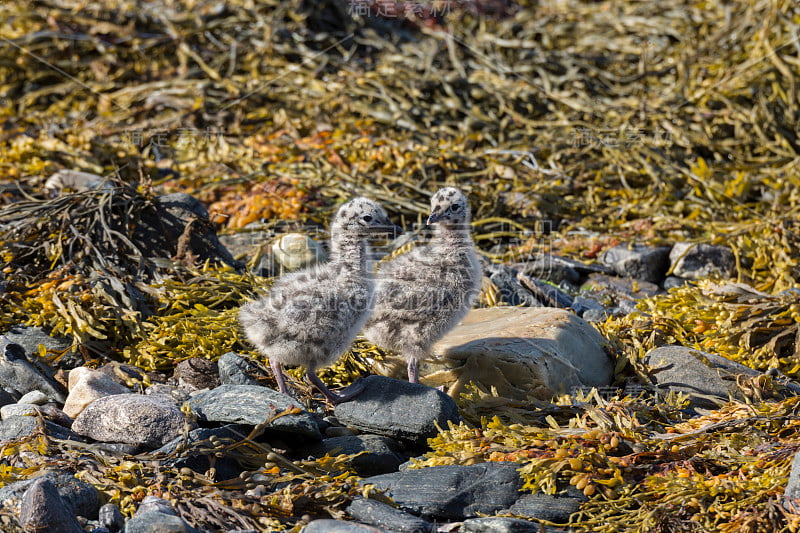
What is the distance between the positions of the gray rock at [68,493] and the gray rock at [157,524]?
0.36 meters

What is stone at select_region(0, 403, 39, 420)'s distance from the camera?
446 centimetres

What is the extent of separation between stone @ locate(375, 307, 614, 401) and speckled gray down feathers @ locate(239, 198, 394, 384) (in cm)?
72

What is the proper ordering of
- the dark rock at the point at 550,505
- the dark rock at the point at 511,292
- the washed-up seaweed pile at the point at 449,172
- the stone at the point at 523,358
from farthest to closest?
the dark rock at the point at 511,292, the stone at the point at 523,358, the washed-up seaweed pile at the point at 449,172, the dark rock at the point at 550,505

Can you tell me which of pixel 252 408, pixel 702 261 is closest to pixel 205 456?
pixel 252 408

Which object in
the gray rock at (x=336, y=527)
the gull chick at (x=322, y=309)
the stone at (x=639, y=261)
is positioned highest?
the gull chick at (x=322, y=309)

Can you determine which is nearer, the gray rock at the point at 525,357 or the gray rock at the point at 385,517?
the gray rock at the point at 385,517

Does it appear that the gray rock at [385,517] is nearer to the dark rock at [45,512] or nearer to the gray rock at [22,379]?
the dark rock at [45,512]

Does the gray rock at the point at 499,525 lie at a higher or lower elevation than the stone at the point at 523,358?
higher

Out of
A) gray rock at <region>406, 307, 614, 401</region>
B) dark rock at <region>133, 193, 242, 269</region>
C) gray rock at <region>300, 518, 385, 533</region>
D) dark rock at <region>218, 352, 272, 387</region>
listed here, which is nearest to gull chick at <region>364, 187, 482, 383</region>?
gray rock at <region>406, 307, 614, 401</region>

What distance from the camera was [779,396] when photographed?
16.0 feet

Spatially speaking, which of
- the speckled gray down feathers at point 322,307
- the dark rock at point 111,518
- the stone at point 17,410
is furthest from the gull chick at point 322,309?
the dark rock at point 111,518

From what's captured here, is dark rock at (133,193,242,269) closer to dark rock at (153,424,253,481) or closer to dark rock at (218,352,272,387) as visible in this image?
dark rock at (218,352,272,387)

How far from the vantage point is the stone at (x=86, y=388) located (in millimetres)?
4645

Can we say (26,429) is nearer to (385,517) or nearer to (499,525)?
(385,517)
